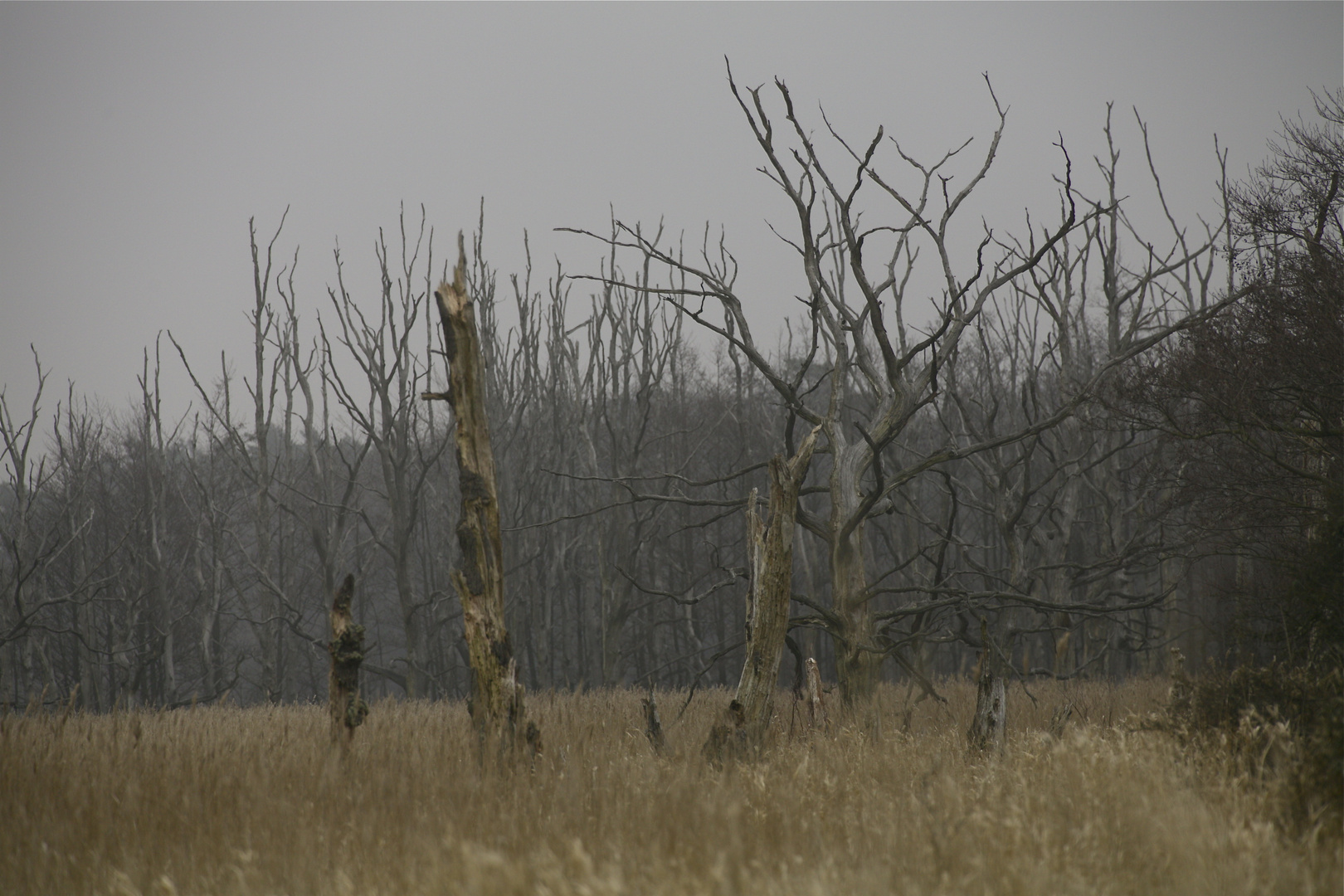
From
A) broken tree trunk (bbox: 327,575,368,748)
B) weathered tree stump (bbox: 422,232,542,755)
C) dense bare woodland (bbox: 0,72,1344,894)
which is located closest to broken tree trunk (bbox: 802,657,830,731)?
dense bare woodland (bbox: 0,72,1344,894)

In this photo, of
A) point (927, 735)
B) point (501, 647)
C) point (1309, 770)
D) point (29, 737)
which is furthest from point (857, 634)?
point (29, 737)

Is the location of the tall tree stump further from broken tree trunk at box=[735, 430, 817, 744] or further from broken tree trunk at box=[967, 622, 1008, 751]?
broken tree trunk at box=[967, 622, 1008, 751]

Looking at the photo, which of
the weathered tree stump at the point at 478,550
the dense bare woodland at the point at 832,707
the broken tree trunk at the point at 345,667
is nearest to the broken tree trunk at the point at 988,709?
the dense bare woodland at the point at 832,707

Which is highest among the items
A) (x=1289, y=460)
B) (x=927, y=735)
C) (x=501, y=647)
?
(x=1289, y=460)

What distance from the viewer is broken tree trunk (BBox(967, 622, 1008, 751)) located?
19.4ft

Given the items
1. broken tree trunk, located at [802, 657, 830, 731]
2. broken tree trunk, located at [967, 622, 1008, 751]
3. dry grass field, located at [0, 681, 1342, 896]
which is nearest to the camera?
dry grass field, located at [0, 681, 1342, 896]

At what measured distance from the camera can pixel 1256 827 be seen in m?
3.16

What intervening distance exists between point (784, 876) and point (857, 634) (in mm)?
4670

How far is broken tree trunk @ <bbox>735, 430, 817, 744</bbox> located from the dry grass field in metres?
0.45

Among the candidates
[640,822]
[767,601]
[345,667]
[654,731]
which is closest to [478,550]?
[345,667]

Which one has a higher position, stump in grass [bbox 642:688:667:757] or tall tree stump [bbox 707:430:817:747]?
tall tree stump [bbox 707:430:817:747]

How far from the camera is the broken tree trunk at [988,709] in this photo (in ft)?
19.4

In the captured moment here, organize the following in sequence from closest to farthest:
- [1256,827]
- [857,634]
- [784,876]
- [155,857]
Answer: [784,876]
[1256,827]
[155,857]
[857,634]

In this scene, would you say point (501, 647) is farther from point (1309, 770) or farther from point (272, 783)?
point (1309, 770)
